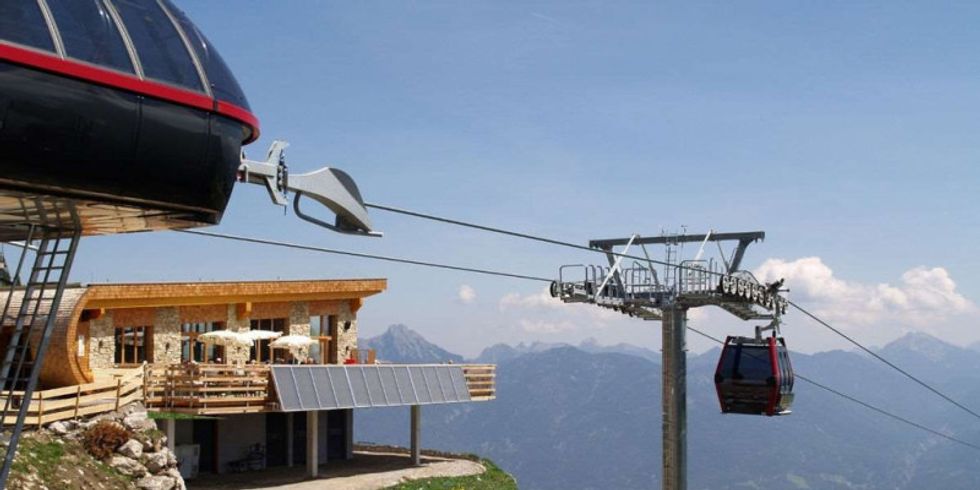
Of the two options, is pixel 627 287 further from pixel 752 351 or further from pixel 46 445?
pixel 46 445

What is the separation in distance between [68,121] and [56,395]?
66.4 ft

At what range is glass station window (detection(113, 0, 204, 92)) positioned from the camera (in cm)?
1092

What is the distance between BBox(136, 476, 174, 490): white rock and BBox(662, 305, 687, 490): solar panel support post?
41.3 feet

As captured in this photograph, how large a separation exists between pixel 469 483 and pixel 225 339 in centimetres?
921

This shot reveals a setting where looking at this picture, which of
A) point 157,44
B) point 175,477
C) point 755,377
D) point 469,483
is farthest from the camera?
point 469,483

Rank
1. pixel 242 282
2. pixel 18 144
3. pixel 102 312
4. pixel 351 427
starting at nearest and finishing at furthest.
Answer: pixel 18 144 < pixel 102 312 < pixel 242 282 < pixel 351 427

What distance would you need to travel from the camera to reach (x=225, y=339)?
37219mm

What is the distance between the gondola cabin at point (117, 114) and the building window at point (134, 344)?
25988 mm

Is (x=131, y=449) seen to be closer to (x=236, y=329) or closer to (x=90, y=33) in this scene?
(x=236, y=329)

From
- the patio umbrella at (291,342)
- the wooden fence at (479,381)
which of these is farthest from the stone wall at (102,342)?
the wooden fence at (479,381)

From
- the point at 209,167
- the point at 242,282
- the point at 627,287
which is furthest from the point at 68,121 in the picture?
the point at 242,282

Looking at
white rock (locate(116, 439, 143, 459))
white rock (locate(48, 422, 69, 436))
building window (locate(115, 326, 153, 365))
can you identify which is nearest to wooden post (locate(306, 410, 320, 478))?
building window (locate(115, 326, 153, 365))

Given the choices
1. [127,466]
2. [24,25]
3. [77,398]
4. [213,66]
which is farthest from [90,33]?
[77,398]

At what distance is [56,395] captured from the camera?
2841cm
